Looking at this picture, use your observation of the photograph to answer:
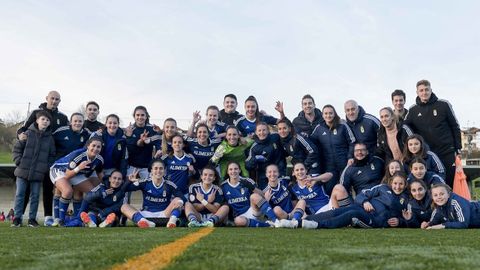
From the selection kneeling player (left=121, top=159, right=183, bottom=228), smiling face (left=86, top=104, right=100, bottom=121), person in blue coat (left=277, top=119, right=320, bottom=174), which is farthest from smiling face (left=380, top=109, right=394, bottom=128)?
smiling face (left=86, top=104, right=100, bottom=121)

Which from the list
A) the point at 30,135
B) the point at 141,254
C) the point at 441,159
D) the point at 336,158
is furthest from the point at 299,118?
the point at 141,254

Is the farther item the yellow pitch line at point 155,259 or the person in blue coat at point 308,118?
the person in blue coat at point 308,118

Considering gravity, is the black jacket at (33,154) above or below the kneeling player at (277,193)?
above

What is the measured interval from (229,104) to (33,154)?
3.34 meters

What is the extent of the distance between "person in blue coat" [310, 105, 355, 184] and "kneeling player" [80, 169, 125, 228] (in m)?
3.24

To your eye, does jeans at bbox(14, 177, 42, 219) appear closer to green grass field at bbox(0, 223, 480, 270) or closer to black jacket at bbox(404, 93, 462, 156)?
green grass field at bbox(0, 223, 480, 270)

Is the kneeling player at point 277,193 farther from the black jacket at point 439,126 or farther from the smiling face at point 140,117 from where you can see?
the smiling face at point 140,117

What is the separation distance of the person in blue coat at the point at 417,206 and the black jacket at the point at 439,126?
3.86ft

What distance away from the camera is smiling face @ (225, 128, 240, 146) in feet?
24.8

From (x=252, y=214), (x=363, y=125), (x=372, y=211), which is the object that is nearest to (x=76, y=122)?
(x=252, y=214)

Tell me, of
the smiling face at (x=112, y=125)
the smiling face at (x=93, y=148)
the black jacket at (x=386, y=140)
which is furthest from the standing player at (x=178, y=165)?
the black jacket at (x=386, y=140)

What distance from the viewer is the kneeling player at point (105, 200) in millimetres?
7074

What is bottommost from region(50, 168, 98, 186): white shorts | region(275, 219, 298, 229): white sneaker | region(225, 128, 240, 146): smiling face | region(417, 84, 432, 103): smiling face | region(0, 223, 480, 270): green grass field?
Result: region(275, 219, 298, 229): white sneaker

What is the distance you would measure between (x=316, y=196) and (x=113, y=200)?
3183 millimetres
